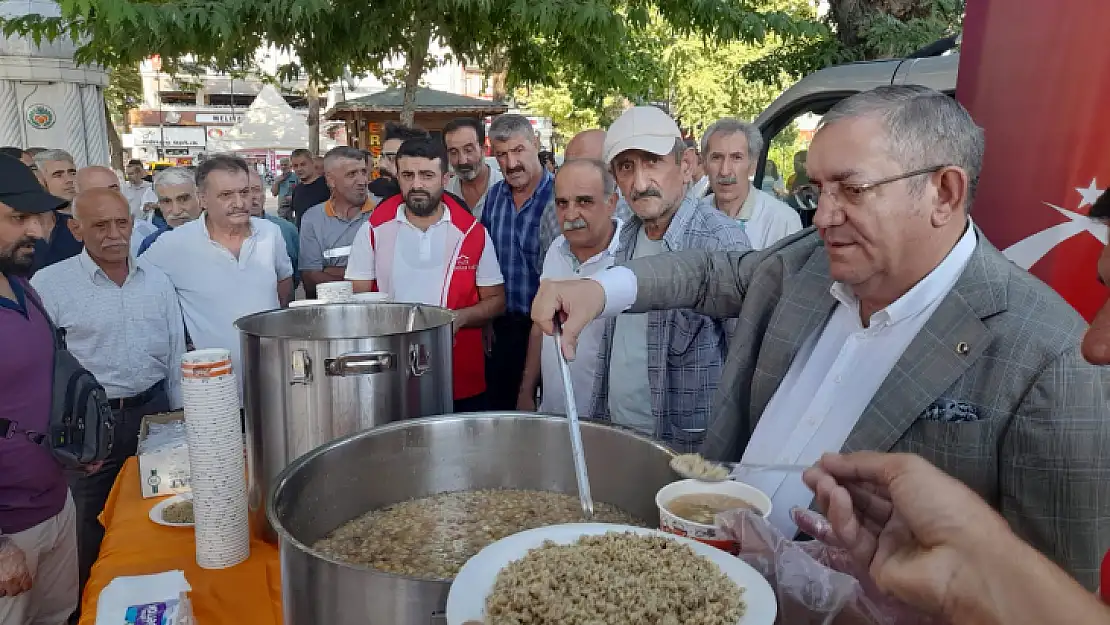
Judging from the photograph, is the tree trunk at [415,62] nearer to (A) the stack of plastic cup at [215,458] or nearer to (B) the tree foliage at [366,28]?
(B) the tree foliage at [366,28]

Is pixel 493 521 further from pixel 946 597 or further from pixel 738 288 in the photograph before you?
pixel 946 597

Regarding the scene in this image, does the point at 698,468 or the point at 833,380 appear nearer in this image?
the point at 698,468

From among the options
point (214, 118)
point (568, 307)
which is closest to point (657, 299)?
point (568, 307)

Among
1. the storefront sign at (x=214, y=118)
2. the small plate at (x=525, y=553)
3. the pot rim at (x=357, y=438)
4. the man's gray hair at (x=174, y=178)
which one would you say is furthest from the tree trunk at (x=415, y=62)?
the storefront sign at (x=214, y=118)

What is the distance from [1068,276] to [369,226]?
9.23 ft

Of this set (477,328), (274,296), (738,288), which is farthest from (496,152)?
(738,288)

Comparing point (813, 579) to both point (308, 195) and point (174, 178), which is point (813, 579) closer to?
point (174, 178)

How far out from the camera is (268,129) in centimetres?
2597

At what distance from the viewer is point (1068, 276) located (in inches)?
80.0

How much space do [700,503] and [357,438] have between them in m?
0.73

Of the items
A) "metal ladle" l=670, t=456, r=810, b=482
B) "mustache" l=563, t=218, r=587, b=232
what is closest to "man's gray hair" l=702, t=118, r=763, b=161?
"mustache" l=563, t=218, r=587, b=232

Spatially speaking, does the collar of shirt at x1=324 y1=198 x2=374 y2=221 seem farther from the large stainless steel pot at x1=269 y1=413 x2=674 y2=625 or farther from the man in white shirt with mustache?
the large stainless steel pot at x1=269 y1=413 x2=674 y2=625

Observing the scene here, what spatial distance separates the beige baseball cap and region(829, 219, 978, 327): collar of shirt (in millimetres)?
1283

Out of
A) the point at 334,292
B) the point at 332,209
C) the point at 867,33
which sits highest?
the point at 867,33
